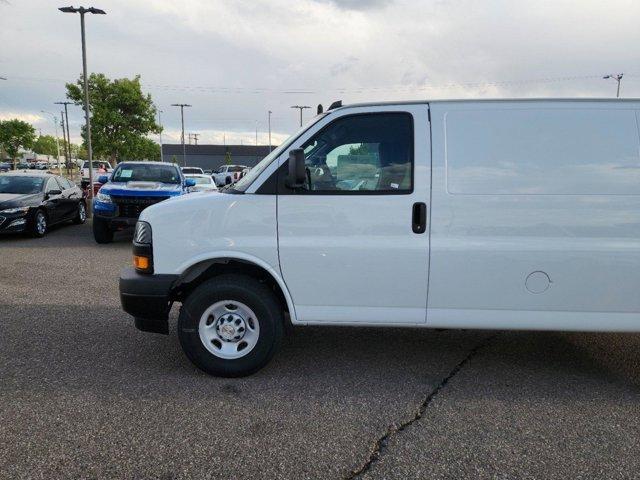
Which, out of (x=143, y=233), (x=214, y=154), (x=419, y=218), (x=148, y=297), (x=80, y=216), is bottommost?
(x=80, y=216)

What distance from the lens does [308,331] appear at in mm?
5285

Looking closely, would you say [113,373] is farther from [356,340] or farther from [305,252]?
[356,340]

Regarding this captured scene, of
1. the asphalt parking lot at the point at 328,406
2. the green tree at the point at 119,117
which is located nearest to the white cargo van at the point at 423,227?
the asphalt parking lot at the point at 328,406

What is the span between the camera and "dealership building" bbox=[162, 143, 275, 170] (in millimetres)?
86312

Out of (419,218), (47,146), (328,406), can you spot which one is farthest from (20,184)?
(47,146)

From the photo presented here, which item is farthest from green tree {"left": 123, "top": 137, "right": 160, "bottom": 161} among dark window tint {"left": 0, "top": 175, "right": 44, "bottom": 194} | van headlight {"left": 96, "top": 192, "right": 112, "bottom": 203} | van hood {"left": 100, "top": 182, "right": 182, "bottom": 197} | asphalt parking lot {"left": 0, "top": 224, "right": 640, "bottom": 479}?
asphalt parking lot {"left": 0, "top": 224, "right": 640, "bottom": 479}

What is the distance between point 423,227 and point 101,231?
8.70 m

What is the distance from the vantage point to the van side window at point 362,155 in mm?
3785

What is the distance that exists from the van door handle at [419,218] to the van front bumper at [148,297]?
187 cm

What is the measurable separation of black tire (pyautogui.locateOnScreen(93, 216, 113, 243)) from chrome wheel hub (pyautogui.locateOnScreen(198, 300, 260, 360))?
286 inches

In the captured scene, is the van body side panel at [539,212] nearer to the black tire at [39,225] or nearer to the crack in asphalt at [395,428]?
the crack in asphalt at [395,428]

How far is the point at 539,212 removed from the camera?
12.0ft

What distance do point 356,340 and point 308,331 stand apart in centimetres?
54

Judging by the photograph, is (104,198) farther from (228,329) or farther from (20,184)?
(228,329)
